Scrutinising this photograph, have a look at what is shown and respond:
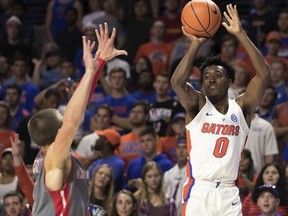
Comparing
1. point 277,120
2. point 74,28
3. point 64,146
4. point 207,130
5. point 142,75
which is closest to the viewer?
point 64,146

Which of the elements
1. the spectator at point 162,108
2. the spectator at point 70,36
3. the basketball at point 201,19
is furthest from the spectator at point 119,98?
the basketball at point 201,19

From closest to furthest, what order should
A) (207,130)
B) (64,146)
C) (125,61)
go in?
(64,146), (207,130), (125,61)

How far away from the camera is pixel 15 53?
48.8ft

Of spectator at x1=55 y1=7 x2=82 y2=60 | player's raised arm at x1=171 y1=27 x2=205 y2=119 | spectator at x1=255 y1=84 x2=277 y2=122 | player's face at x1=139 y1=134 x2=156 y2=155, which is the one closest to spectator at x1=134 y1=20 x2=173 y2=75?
spectator at x1=55 y1=7 x2=82 y2=60

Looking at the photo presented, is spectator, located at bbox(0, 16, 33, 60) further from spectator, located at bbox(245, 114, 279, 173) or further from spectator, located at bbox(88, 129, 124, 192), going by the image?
spectator, located at bbox(245, 114, 279, 173)

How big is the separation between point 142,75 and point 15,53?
282 centimetres

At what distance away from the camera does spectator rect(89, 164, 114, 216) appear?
10430mm

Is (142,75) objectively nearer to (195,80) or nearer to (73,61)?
(195,80)

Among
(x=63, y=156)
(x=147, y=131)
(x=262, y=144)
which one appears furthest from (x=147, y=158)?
(x=63, y=156)

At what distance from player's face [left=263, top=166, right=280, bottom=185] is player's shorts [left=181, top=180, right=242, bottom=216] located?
2.59 m

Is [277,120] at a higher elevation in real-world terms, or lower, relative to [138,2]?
lower

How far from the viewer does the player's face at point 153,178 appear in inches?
412

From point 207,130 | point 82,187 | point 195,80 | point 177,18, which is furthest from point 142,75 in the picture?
point 82,187

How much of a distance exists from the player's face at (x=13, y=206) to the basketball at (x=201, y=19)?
3367 millimetres
